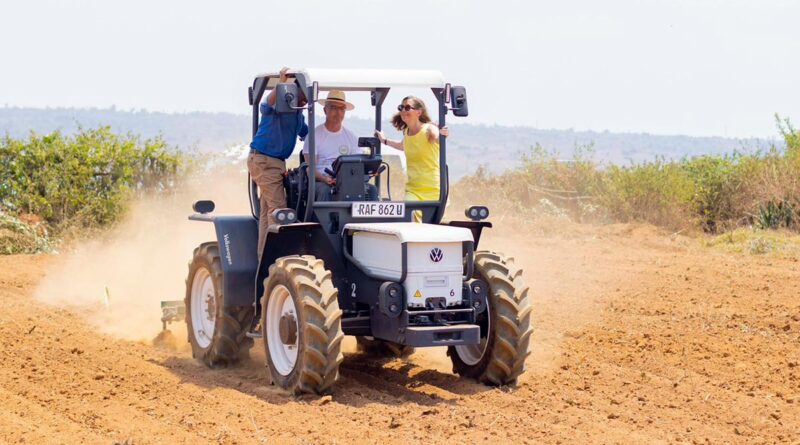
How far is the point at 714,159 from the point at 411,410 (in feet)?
62.8

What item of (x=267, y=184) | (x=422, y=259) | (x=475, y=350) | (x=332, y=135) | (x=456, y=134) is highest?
(x=456, y=134)

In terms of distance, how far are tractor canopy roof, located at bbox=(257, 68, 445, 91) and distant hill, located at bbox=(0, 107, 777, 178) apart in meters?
56.8

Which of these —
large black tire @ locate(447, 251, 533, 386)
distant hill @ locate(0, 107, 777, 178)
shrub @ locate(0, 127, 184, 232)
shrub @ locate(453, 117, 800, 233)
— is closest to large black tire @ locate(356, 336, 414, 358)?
large black tire @ locate(447, 251, 533, 386)

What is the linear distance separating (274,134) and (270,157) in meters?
0.20

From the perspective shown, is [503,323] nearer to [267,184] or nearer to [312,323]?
[312,323]

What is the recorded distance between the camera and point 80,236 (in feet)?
61.4

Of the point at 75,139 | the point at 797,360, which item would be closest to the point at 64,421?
the point at 797,360

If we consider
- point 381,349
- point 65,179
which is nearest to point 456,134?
point 65,179

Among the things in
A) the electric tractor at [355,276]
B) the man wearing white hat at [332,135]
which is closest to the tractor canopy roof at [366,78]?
the electric tractor at [355,276]

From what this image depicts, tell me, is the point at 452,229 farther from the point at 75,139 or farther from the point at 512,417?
the point at 75,139

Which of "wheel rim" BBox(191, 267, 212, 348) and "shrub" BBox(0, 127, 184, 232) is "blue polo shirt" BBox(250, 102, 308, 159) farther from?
"shrub" BBox(0, 127, 184, 232)

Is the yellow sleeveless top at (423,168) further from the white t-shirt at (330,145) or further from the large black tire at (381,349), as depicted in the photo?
the large black tire at (381,349)

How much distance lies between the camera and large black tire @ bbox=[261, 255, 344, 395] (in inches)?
333

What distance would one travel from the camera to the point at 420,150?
1005 cm
